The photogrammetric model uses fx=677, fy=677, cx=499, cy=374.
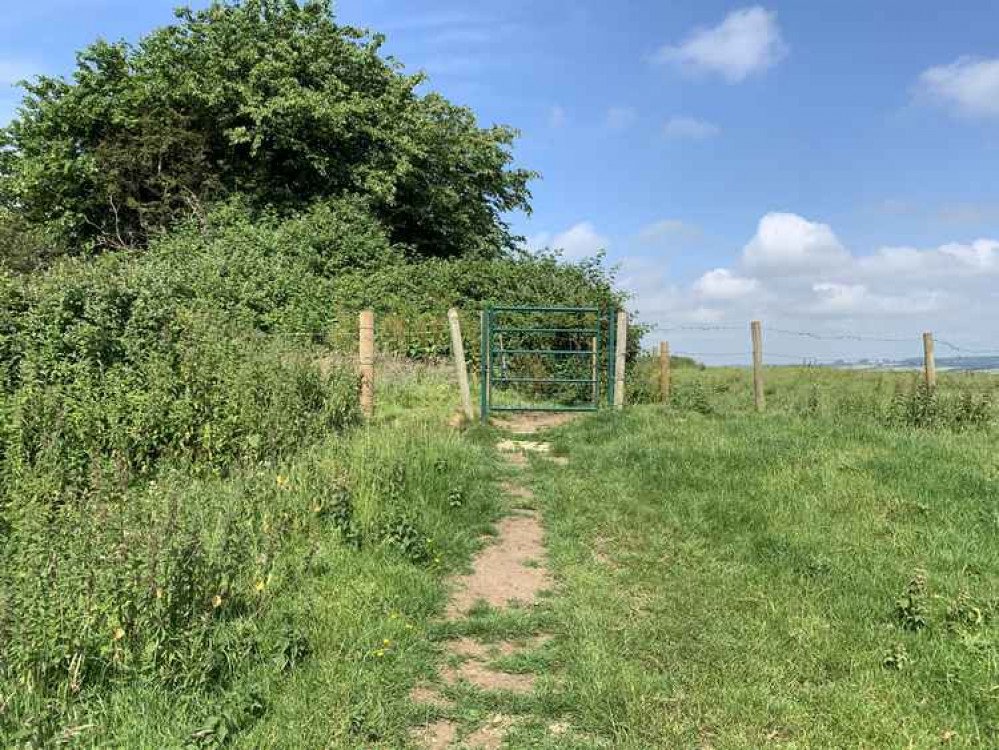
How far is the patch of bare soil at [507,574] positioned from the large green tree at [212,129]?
16.3 m

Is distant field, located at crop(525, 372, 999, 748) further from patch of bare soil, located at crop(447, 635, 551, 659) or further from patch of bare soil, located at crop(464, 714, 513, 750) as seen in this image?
patch of bare soil, located at crop(464, 714, 513, 750)

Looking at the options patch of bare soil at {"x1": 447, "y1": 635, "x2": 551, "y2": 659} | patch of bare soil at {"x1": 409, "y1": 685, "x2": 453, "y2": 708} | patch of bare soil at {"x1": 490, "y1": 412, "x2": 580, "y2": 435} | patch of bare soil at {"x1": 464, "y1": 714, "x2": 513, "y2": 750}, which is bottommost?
patch of bare soil at {"x1": 464, "y1": 714, "x2": 513, "y2": 750}

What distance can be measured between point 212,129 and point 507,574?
776 inches

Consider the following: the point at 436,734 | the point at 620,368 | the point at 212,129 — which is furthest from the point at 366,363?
the point at 212,129

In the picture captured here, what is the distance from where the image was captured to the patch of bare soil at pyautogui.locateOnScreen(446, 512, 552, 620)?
4527 mm

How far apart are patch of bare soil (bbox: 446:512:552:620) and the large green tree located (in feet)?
53.4

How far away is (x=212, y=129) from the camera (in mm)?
20312

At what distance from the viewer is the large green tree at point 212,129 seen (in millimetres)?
19422

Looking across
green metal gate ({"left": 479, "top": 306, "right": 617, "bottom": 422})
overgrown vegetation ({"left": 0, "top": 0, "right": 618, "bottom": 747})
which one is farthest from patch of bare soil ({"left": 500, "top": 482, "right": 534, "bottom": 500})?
green metal gate ({"left": 479, "top": 306, "right": 617, "bottom": 422})

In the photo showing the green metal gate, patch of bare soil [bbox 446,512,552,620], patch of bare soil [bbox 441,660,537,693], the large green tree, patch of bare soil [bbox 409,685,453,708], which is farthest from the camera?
the large green tree

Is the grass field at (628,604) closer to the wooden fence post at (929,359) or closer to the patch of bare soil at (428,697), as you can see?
the patch of bare soil at (428,697)

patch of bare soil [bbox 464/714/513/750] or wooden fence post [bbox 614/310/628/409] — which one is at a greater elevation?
wooden fence post [bbox 614/310/628/409]

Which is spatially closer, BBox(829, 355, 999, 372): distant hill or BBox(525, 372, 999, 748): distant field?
BBox(525, 372, 999, 748): distant field

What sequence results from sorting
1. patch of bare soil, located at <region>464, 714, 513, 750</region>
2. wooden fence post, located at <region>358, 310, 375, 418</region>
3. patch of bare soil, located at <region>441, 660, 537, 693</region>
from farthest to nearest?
wooden fence post, located at <region>358, 310, 375, 418</region>, patch of bare soil, located at <region>441, 660, 537, 693</region>, patch of bare soil, located at <region>464, 714, 513, 750</region>
